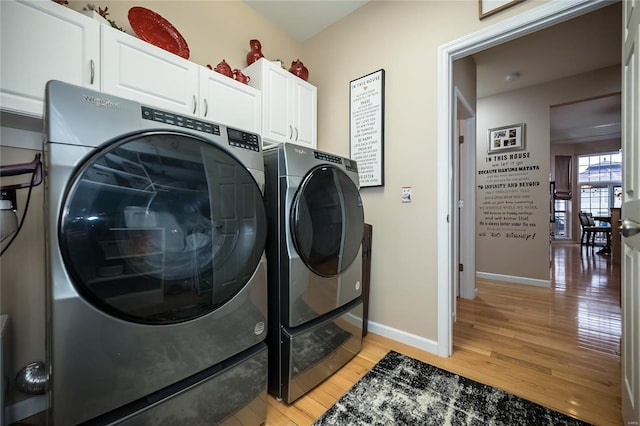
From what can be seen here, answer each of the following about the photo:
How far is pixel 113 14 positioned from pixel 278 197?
152cm

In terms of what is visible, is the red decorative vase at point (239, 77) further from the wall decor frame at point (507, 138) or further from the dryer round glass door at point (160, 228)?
the wall decor frame at point (507, 138)

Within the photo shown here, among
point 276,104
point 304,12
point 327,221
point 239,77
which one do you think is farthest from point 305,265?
point 304,12

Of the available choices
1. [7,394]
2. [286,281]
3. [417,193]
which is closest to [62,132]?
[286,281]

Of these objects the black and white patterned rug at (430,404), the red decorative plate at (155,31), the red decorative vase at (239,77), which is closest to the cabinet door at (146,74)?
the red decorative plate at (155,31)

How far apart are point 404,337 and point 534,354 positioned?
846mm

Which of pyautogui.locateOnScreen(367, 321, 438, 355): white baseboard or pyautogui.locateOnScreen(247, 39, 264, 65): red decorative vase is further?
pyautogui.locateOnScreen(247, 39, 264, 65): red decorative vase

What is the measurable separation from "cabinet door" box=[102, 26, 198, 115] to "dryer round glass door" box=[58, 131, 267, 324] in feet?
2.60

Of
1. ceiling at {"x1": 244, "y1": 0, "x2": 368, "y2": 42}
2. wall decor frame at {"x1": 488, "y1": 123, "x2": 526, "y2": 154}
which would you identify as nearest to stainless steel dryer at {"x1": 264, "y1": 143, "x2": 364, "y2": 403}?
ceiling at {"x1": 244, "y1": 0, "x2": 368, "y2": 42}

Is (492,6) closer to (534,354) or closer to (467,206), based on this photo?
(467,206)

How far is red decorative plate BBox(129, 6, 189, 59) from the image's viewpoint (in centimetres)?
148

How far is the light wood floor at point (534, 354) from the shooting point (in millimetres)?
1275

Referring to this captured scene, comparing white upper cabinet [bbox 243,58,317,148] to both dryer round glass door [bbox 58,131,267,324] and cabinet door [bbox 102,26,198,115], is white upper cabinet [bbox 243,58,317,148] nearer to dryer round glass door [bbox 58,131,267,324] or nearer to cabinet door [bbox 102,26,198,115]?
cabinet door [bbox 102,26,198,115]

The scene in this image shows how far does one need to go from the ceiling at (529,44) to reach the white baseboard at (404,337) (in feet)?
8.87

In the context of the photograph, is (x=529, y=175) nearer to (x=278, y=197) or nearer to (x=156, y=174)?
(x=278, y=197)
